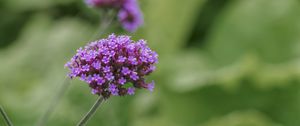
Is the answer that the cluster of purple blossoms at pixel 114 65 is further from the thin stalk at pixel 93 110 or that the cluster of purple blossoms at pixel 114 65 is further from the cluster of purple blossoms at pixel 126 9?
the cluster of purple blossoms at pixel 126 9

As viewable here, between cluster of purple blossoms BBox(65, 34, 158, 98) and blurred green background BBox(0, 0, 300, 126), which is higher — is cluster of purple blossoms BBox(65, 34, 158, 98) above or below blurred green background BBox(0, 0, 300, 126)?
below

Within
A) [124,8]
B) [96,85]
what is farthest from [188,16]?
[96,85]

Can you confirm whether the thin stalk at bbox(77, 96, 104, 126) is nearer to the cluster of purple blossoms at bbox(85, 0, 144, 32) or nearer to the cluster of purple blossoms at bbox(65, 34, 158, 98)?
the cluster of purple blossoms at bbox(65, 34, 158, 98)

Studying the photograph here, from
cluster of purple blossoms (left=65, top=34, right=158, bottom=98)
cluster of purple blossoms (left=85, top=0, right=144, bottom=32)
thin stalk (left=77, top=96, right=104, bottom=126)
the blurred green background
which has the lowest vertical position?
thin stalk (left=77, top=96, right=104, bottom=126)

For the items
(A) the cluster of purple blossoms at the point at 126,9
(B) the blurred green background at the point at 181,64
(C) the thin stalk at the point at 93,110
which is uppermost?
(B) the blurred green background at the point at 181,64

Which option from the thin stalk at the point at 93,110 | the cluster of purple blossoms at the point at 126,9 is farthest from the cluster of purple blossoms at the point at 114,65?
the cluster of purple blossoms at the point at 126,9

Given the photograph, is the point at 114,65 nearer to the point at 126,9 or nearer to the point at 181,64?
the point at 126,9

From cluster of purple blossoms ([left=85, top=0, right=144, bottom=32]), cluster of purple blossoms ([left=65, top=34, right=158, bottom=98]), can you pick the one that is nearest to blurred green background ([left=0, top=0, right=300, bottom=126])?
cluster of purple blossoms ([left=85, top=0, right=144, bottom=32])
